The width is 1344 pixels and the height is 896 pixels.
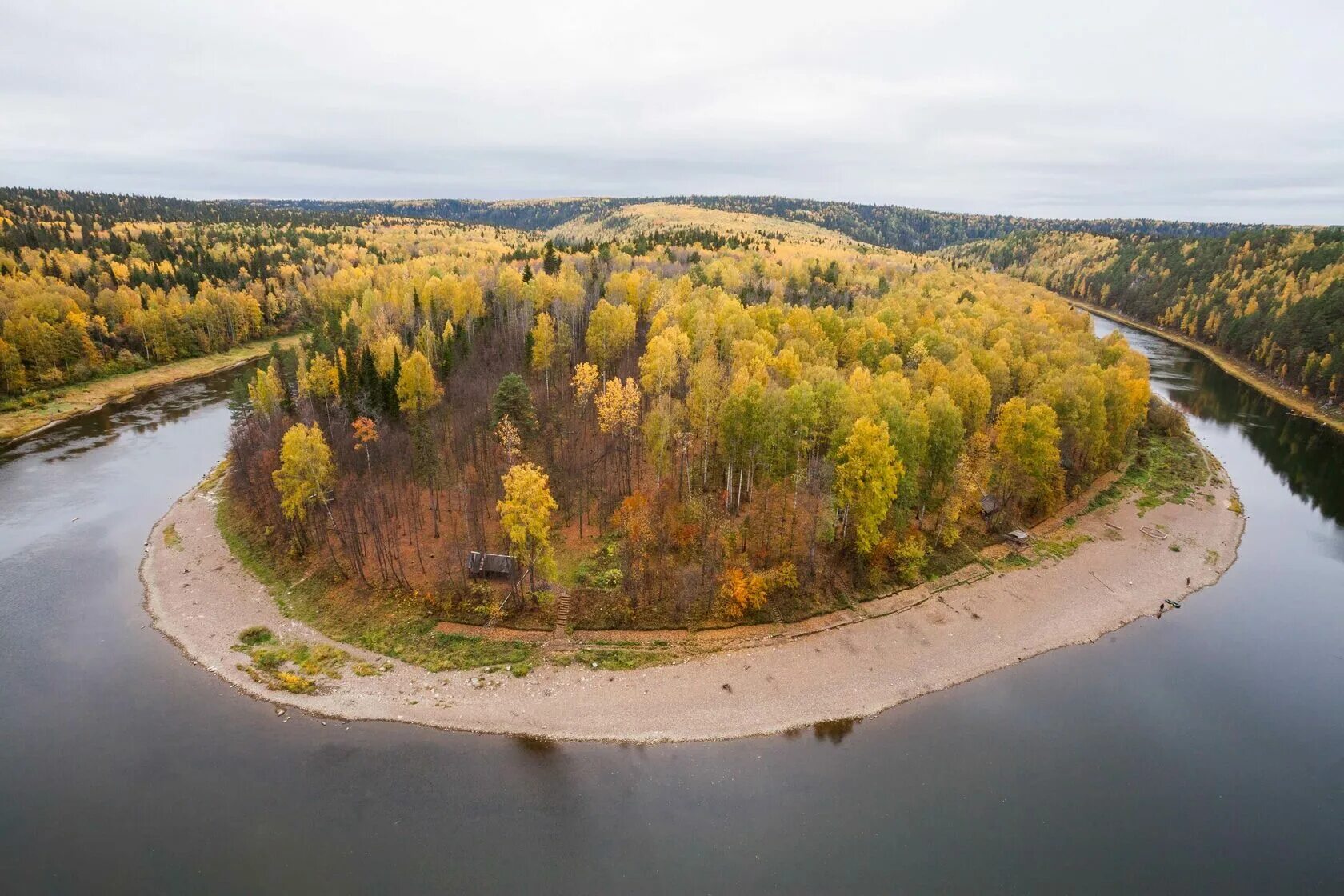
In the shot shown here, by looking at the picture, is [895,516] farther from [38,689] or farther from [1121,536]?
[38,689]

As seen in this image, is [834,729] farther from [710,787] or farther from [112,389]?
[112,389]

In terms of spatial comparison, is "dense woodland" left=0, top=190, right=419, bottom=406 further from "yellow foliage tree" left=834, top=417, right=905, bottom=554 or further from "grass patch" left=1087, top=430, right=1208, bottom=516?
"grass patch" left=1087, top=430, right=1208, bottom=516

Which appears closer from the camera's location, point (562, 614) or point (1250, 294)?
point (562, 614)

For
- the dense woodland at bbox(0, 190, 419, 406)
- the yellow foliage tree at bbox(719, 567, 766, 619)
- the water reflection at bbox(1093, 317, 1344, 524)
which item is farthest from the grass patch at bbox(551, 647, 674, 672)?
the dense woodland at bbox(0, 190, 419, 406)

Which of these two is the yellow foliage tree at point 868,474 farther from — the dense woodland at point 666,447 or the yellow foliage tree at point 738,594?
the yellow foliage tree at point 738,594

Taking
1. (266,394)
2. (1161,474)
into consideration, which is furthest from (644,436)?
(1161,474)

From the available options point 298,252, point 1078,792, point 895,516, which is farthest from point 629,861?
point 298,252
